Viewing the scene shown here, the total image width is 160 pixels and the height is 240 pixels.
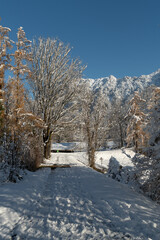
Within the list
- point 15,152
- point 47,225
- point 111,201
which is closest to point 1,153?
point 15,152

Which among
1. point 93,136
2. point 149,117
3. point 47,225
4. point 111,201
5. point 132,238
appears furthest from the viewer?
point 93,136

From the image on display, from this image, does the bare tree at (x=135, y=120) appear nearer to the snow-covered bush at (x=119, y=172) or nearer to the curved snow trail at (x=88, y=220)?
the snow-covered bush at (x=119, y=172)

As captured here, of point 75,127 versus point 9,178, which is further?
point 75,127

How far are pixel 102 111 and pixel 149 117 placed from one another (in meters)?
10.1

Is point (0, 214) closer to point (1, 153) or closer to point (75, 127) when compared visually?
point (1, 153)

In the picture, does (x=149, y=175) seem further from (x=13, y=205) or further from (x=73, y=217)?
(x=13, y=205)

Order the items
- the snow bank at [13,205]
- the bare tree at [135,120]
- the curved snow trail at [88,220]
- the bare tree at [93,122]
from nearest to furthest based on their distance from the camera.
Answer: the curved snow trail at [88,220] < the snow bank at [13,205] < the bare tree at [93,122] < the bare tree at [135,120]

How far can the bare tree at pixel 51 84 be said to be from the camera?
17641mm

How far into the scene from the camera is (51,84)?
1788 centimetres

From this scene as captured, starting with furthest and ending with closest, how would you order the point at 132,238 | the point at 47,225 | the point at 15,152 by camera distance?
the point at 15,152
the point at 47,225
the point at 132,238

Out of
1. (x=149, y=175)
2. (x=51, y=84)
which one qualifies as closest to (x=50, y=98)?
(x=51, y=84)

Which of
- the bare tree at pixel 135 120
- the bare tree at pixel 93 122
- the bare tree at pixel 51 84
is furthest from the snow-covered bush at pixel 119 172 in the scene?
the bare tree at pixel 135 120

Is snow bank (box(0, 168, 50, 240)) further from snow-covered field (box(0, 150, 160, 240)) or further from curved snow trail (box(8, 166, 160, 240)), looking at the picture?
curved snow trail (box(8, 166, 160, 240))

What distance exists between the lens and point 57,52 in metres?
18.6
